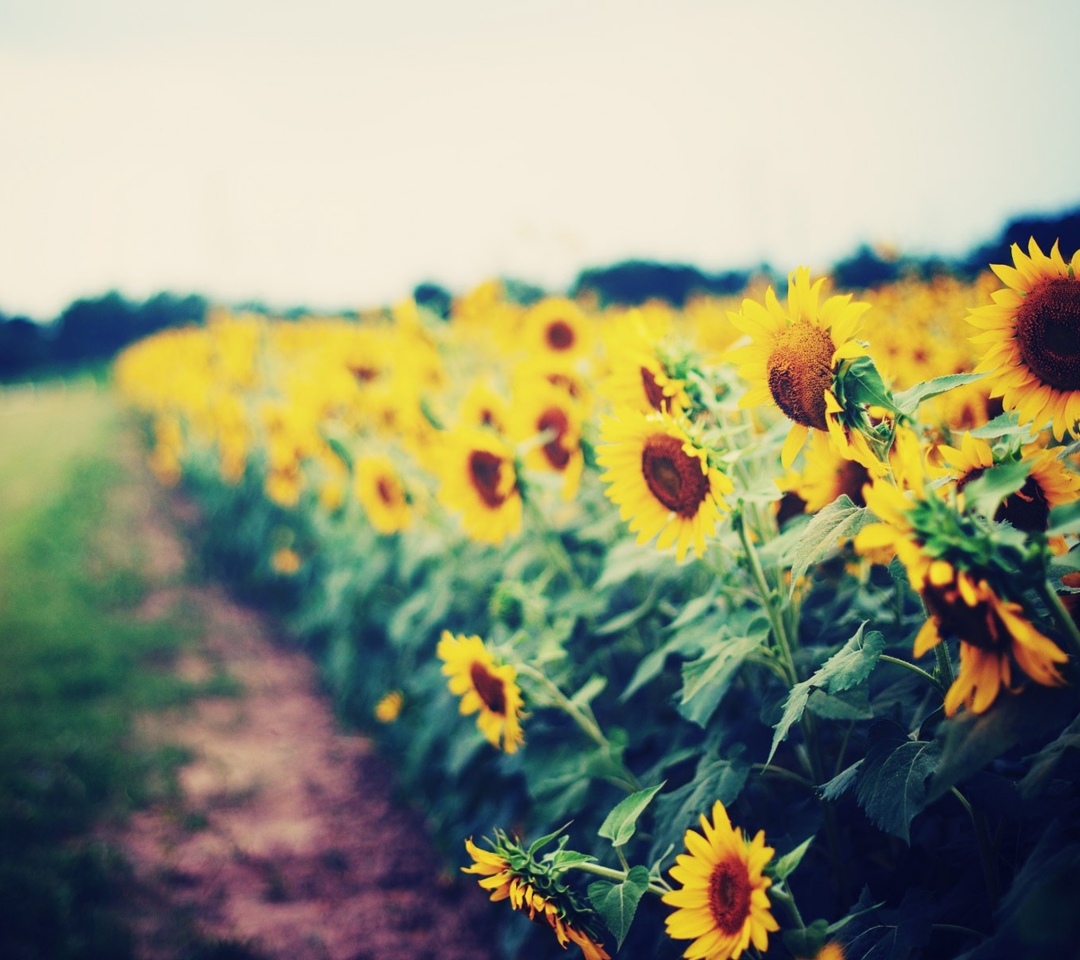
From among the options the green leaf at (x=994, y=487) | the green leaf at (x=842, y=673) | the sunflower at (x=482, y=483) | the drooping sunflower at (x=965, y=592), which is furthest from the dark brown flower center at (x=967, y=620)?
the sunflower at (x=482, y=483)

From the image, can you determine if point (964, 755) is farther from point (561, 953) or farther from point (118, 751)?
point (118, 751)

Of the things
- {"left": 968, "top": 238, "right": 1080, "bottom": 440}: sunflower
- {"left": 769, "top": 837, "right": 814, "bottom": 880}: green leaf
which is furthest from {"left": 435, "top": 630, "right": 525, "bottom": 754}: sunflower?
{"left": 968, "top": 238, "right": 1080, "bottom": 440}: sunflower

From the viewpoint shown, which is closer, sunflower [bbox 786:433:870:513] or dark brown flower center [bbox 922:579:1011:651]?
dark brown flower center [bbox 922:579:1011:651]

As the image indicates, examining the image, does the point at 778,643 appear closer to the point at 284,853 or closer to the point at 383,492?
the point at 383,492

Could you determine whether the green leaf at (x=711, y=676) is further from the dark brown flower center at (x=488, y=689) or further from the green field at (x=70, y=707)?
the green field at (x=70, y=707)

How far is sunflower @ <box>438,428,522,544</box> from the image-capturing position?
1.99m

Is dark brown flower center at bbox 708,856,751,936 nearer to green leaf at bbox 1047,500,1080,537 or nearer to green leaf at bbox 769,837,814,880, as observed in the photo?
green leaf at bbox 769,837,814,880

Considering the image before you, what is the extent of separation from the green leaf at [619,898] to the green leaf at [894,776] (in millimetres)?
389

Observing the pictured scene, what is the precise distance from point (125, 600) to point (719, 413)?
19.2 feet

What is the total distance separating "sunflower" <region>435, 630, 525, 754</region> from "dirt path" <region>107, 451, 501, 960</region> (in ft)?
4.13

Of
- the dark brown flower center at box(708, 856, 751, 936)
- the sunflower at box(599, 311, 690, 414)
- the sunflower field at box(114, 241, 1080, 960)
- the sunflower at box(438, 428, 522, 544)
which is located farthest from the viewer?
the sunflower at box(438, 428, 522, 544)

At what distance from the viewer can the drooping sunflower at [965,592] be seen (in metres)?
0.76

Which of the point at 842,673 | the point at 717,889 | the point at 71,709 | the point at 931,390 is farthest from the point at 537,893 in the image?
the point at 71,709

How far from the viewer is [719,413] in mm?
1481
